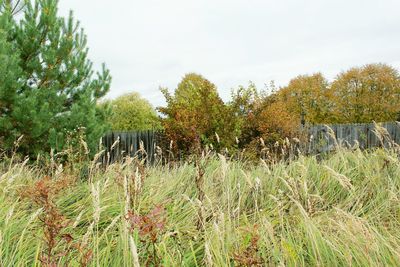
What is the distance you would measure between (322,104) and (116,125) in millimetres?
19372

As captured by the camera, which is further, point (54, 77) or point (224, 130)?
point (224, 130)

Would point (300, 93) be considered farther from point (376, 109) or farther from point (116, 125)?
point (116, 125)

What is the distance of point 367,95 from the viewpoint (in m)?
32.3

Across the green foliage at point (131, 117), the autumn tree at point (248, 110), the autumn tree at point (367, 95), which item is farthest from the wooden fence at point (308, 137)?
the autumn tree at point (367, 95)

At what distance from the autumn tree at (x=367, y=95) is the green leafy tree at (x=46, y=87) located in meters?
25.6

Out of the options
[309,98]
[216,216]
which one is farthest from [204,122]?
[309,98]

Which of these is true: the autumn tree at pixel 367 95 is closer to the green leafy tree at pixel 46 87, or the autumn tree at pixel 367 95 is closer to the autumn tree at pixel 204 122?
the autumn tree at pixel 204 122

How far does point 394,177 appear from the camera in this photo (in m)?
5.55

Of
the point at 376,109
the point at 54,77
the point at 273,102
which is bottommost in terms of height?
the point at 376,109

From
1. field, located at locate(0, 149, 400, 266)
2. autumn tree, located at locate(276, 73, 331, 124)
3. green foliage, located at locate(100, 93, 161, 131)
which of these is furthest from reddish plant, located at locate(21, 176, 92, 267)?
autumn tree, located at locate(276, 73, 331, 124)

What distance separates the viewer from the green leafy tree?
352 inches

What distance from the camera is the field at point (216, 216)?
2594 millimetres

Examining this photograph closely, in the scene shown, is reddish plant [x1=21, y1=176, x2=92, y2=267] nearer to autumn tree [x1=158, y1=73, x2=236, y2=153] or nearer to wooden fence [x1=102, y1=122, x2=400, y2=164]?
autumn tree [x1=158, y1=73, x2=236, y2=153]

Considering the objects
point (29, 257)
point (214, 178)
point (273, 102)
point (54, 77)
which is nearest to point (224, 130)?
point (273, 102)
